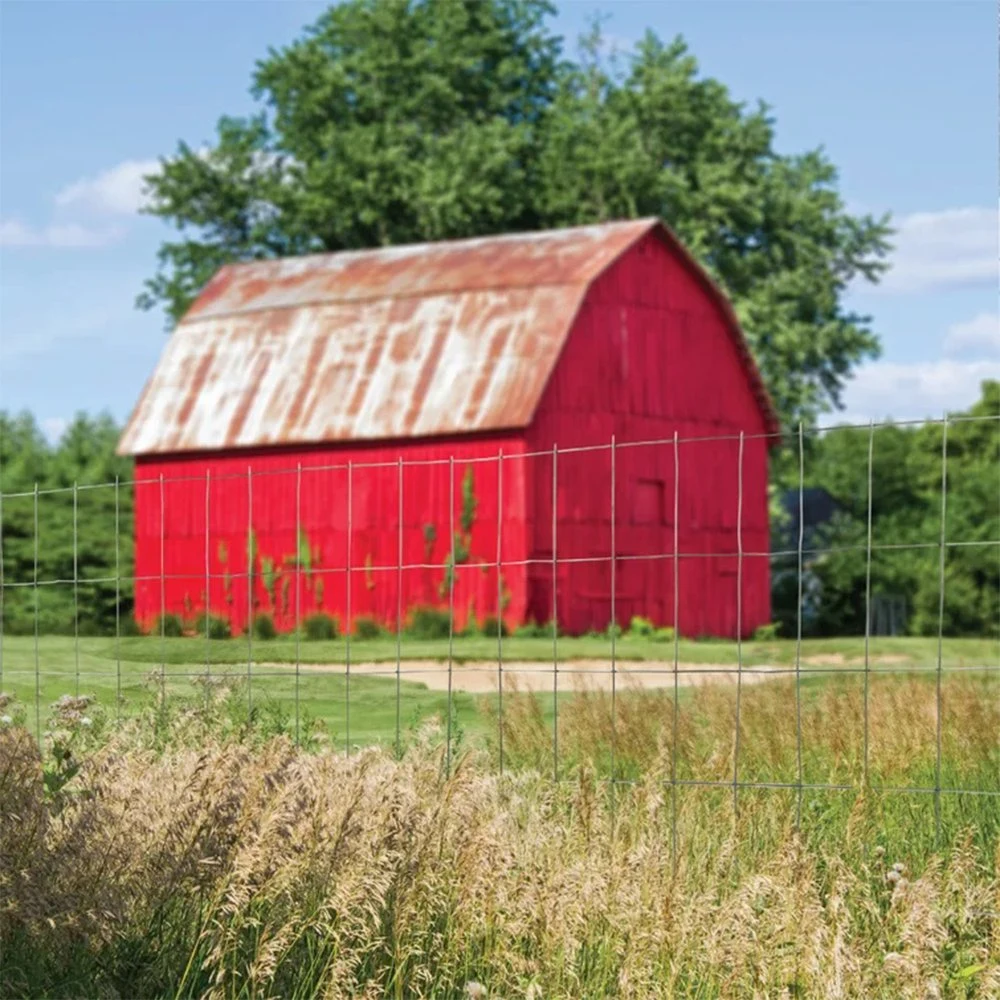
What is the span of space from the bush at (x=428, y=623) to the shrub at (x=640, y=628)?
2.90 meters

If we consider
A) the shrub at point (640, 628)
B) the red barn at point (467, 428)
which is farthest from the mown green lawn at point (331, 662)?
the red barn at point (467, 428)

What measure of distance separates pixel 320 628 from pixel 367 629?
64 cm

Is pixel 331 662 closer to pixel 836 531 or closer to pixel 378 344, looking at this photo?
pixel 378 344

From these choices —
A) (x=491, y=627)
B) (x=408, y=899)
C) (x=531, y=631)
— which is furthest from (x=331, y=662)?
(x=531, y=631)

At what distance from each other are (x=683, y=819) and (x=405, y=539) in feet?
59.5

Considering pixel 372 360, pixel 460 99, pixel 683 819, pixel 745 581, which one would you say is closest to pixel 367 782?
pixel 683 819

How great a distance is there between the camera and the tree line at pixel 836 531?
2998 centimetres

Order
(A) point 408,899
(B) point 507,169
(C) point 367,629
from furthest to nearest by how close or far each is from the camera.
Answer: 1. (B) point 507,169
2. (C) point 367,629
3. (A) point 408,899

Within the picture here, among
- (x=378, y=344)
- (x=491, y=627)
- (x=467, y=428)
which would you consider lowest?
(x=491, y=627)

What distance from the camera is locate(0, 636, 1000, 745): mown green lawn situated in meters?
9.33

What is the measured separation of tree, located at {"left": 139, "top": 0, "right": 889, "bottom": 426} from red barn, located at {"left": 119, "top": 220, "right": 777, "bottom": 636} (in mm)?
7306

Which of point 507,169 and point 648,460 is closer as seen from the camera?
point 648,460

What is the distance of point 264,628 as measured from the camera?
2406 centimetres

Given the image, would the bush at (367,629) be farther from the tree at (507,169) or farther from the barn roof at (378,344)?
the tree at (507,169)
